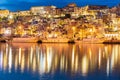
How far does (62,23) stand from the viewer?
54156 millimetres

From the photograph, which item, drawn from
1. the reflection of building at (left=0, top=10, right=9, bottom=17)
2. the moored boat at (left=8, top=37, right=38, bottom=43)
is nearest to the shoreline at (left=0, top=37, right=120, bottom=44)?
the moored boat at (left=8, top=37, right=38, bottom=43)

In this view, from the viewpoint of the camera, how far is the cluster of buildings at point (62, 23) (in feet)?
156

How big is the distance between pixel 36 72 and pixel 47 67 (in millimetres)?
1767

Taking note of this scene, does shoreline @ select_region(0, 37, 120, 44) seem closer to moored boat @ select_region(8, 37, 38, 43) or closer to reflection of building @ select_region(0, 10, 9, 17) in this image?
moored boat @ select_region(8, 37, 38, 43)

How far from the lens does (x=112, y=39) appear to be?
4312 centimetres

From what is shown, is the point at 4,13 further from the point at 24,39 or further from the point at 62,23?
the point at 24,39

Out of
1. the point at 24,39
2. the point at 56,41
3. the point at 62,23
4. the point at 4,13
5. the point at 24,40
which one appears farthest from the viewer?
the point at 4,13

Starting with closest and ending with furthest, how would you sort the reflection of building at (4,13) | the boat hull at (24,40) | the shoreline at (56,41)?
the shoreline at (56,41)
the boat hull at (24,40)
the reflection of building at (4,13)

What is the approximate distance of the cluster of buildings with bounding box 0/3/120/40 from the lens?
47.5m

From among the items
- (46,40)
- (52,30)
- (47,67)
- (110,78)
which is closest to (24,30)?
(52,30)

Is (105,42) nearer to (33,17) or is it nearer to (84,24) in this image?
(84,24)

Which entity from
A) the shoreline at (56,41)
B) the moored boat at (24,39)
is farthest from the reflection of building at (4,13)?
the moored boat at (24,39)

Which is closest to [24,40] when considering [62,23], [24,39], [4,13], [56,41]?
[24,39]

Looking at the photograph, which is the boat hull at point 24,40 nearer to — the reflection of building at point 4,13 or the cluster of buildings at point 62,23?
the cluster of buildings at point 62,23
